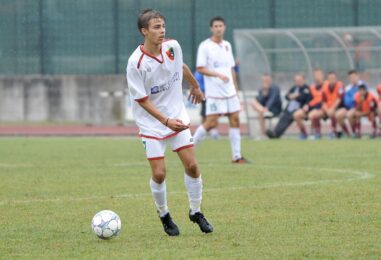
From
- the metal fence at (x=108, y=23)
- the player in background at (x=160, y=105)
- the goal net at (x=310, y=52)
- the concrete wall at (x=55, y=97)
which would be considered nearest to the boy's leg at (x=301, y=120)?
the goal net at (x=310, y=52)

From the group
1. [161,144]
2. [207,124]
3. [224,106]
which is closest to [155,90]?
[161,144]

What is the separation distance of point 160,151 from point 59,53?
23329mm

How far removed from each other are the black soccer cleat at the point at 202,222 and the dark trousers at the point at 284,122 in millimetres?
15801

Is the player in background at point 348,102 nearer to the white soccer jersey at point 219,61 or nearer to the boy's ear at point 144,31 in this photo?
the white soccer jersey at point 219,61

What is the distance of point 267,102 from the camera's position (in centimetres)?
2555

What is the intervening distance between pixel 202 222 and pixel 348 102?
16.1 meters

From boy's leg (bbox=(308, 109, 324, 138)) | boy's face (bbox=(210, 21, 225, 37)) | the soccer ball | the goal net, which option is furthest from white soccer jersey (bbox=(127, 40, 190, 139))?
the goal net

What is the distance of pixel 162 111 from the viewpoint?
943 centimetres

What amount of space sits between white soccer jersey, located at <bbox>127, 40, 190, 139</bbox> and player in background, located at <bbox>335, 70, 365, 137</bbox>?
15.4 metres

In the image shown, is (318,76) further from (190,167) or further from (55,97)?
(190,167)

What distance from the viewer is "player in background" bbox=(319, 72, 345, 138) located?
24859 mm

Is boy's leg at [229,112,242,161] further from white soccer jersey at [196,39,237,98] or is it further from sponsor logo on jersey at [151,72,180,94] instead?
sponsor logo on jersey at [151,72,180,94]

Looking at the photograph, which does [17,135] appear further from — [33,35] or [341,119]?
[341,119]

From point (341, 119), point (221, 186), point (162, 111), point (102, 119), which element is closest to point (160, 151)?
point (162, 111)
